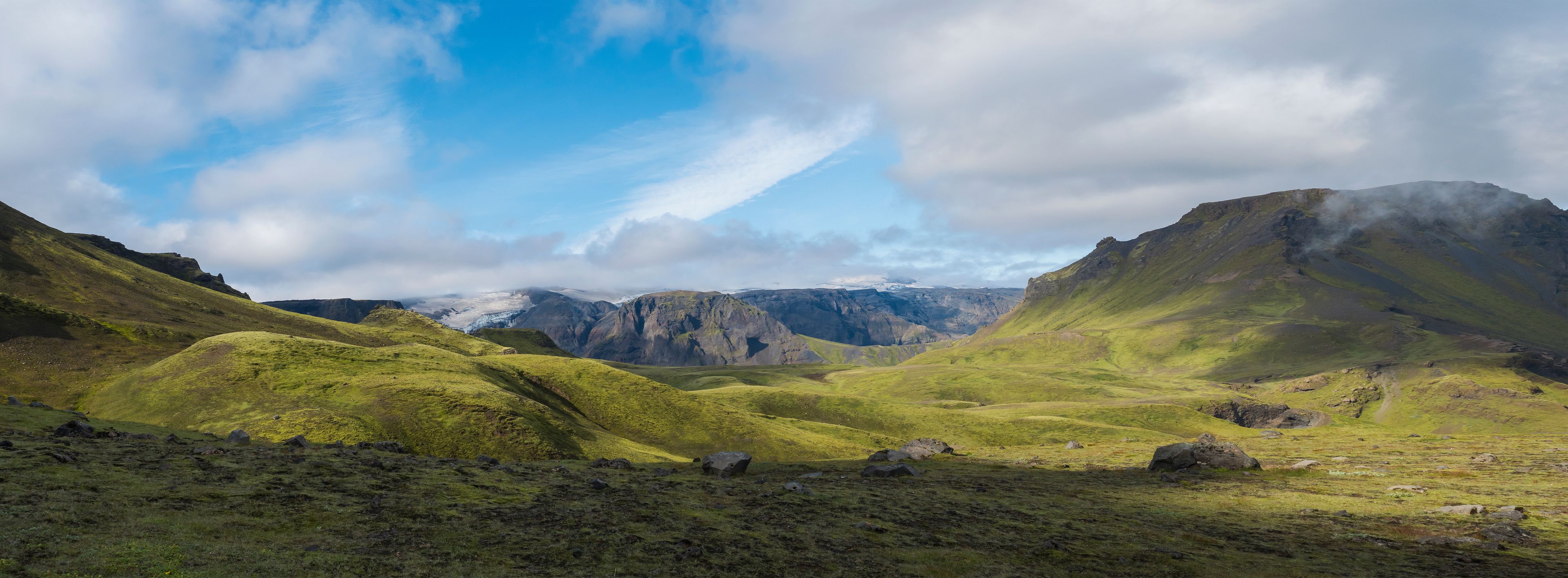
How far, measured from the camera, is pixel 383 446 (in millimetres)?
51531

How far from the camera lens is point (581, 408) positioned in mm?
107875

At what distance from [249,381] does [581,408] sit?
42812mm

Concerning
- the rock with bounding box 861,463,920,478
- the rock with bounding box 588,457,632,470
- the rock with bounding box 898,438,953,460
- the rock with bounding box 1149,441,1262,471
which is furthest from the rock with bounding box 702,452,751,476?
the rock with bounding box 1149,441,1262,471

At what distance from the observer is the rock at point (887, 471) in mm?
53156

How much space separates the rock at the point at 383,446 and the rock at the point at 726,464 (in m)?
23.4

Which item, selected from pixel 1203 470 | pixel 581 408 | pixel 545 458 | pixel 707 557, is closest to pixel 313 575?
pixel 707 557

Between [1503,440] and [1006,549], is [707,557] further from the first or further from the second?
[1503,440]

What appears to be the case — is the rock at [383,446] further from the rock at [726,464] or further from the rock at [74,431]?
the rock at [726,464]

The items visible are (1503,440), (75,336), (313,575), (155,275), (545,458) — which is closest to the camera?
(313,575)

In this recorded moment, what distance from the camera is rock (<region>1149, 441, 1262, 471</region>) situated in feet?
198

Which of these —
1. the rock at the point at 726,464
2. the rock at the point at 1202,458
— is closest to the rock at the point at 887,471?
the rock at the point at 726,464

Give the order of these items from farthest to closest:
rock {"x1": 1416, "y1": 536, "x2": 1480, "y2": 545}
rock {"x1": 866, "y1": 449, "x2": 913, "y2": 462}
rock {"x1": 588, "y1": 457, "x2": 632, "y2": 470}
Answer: rock {"x1": 866, "y1": 449, "x2": 913, "y2": 462} → rock {"x1": 588, "y1": 457, "x2": 632, "y2": 470} → rock {"x1": 1416, "y1": 536, "x2": 1480, "y2": 545}

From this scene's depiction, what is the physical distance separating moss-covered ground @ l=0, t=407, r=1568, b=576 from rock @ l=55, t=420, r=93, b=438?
1.06 meters

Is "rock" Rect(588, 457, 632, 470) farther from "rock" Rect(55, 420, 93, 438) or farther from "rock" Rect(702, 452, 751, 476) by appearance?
"rock" Rect(55, 420, 93, 438)
